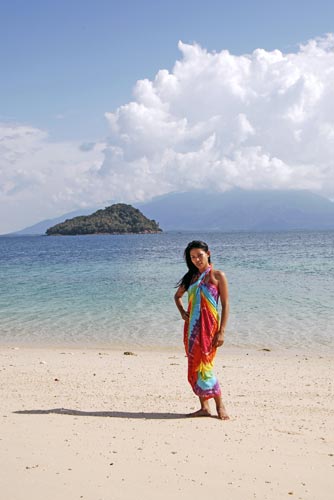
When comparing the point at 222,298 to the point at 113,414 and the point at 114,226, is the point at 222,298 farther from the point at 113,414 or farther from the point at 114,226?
the point at 114,226

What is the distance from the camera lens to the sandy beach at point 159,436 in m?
4.39

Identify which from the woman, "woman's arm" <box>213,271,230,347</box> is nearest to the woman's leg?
the woman

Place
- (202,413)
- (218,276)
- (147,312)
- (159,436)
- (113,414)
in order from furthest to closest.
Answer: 1. (147,312)
2. (113,414)
3. (202,413)
4. (218,276)
5. (159,436)

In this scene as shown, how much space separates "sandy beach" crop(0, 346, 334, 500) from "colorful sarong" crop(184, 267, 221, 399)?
1.31 ft

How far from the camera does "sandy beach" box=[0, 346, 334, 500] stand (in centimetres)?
439

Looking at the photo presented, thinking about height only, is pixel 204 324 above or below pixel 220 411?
above

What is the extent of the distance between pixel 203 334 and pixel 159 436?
4.09 feet

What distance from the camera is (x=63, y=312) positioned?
18.1m

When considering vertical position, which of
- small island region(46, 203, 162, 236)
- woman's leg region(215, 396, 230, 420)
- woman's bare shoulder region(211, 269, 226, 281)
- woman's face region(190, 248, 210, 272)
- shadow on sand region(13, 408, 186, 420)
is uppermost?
small island region(46, 203, 162, 236)

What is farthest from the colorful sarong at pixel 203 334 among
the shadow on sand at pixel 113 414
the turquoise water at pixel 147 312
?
the turquoise water at pixel 147 312

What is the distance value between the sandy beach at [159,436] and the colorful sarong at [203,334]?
1.31 feet

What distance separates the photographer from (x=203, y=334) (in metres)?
6.15

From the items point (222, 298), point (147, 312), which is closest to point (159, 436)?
point (222, 298)

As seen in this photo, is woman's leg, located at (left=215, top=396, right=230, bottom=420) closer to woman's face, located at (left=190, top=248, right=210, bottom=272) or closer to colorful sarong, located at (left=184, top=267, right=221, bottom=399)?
colorful sarong, located at (left=184, top=267, right=221, bottom=399)
